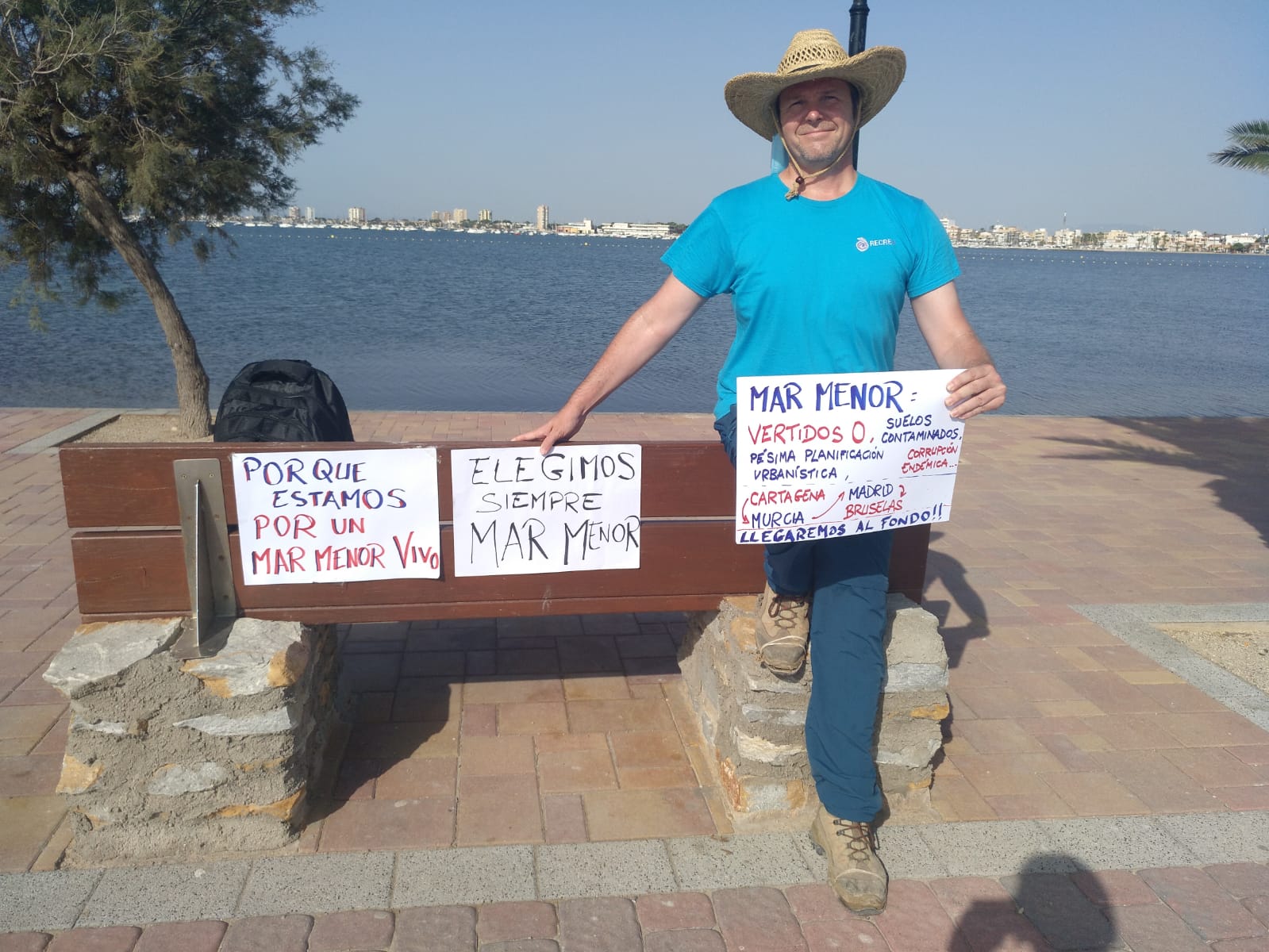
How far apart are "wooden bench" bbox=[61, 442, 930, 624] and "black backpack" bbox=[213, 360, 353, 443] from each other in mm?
400

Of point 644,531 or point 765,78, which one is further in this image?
point 644,531

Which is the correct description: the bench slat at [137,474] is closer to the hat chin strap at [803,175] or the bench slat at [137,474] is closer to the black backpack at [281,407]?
the black backpack at [281,407]

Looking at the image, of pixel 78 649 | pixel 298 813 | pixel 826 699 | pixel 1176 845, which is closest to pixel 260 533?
pixel 78 649

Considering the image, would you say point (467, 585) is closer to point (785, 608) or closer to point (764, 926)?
point (785, 608)

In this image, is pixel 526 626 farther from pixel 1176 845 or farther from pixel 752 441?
pixel 1176 845

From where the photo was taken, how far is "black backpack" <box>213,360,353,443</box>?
326 centimetres

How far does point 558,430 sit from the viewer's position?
2.84 metres

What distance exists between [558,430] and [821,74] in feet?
4.14

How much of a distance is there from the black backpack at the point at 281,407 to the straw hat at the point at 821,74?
1768mm

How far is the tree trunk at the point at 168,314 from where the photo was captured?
844 cm

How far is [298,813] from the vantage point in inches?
112

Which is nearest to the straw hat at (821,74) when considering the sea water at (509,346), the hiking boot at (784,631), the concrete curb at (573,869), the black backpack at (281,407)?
the sea water at (509,346)

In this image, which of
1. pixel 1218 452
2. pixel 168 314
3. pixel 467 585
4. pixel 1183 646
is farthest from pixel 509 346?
pixel 467 585

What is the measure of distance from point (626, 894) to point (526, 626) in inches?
76.0
